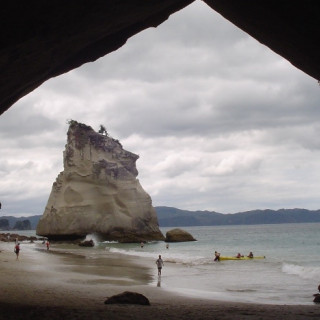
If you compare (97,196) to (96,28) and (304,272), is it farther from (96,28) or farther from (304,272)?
(96,28)

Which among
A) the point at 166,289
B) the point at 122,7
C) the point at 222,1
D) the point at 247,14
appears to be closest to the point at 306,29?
the point at 247,14

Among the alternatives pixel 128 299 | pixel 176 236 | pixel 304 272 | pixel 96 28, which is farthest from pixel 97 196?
pixel 96 28

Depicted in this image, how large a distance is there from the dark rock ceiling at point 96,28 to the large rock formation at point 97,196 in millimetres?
49901

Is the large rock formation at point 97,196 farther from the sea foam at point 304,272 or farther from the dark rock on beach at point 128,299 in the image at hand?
the dark rock on beach at point 128,299

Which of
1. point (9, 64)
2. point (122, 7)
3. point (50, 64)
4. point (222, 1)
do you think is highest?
point (222, 1)

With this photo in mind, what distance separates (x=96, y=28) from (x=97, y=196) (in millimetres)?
53741

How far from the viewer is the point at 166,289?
Answer: 1566 centimetres

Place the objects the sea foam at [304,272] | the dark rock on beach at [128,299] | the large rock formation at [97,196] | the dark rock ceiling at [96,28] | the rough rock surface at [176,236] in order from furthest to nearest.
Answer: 1. the rough rock surface at [176,236]
2. the large rock formation at [97,196]
3. the sea foam at [304,272]
4. the dark rock on beach at [128,299]
5. the dark rock ceiling at [96,28]

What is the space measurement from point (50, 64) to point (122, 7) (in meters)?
2.03

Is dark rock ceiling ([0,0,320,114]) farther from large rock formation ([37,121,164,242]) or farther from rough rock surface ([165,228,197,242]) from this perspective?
rough rock surface ([165,228,197,242])

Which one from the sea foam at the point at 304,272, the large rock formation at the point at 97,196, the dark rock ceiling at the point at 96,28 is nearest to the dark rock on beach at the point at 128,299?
the dark rock ceiling at the point at 96,28

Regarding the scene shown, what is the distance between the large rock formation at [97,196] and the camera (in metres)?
57.8

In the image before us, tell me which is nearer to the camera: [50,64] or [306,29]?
[306,29]

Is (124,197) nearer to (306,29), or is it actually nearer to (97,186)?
(97,186)
